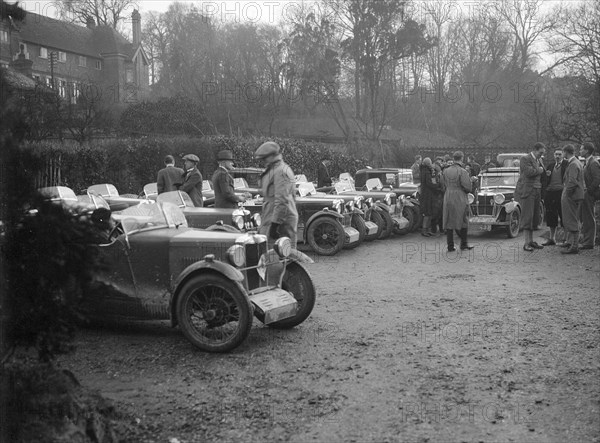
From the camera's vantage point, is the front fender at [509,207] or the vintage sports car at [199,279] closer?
the vintage sports car at [199,279]

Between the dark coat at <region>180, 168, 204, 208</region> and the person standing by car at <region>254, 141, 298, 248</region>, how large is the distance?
4.27 m

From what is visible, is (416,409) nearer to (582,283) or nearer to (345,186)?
(582,283)

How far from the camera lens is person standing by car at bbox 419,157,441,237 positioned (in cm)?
1595

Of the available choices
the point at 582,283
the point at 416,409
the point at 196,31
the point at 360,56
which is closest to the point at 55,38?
the point at 196,31

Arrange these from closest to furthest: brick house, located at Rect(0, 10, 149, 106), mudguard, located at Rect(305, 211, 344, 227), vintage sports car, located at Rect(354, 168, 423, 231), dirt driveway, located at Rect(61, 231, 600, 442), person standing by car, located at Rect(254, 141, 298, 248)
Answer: dirt driveway, located at Rect(61, 231, 600, 442), person standing by car, located at Rect(254, 141, 298, 248), mudguard, located at Rect(305, 211, 344, 227), vintage sports car, located at Rect(354, 168, 423, 231), brick house, located at Rect(0, 10, 149, 106)

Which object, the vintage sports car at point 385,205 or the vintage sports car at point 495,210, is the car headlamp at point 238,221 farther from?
the vintage sports car at point 495,210

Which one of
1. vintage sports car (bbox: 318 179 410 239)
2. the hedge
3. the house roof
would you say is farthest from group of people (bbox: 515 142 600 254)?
the house roof

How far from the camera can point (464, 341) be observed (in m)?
6.66

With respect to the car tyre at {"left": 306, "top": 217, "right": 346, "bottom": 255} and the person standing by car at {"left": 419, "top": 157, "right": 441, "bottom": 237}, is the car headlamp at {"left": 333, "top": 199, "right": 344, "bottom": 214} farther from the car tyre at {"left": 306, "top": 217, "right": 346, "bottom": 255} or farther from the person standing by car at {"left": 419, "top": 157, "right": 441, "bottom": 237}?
the person standing by car at {"left": 419, "top": 157, "right": 441, "bottom": 237}

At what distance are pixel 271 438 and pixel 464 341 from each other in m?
2.88

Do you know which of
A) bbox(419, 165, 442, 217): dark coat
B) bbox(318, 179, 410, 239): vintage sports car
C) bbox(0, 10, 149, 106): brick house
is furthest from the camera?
bbox(0, 10, 149, 106): brick house

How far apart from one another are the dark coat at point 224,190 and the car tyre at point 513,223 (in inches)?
286

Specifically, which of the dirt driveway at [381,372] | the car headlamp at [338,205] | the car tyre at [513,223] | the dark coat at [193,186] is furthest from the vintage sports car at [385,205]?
the dirt driveway at [381,372]

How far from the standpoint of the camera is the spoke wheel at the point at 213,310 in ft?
20.5
